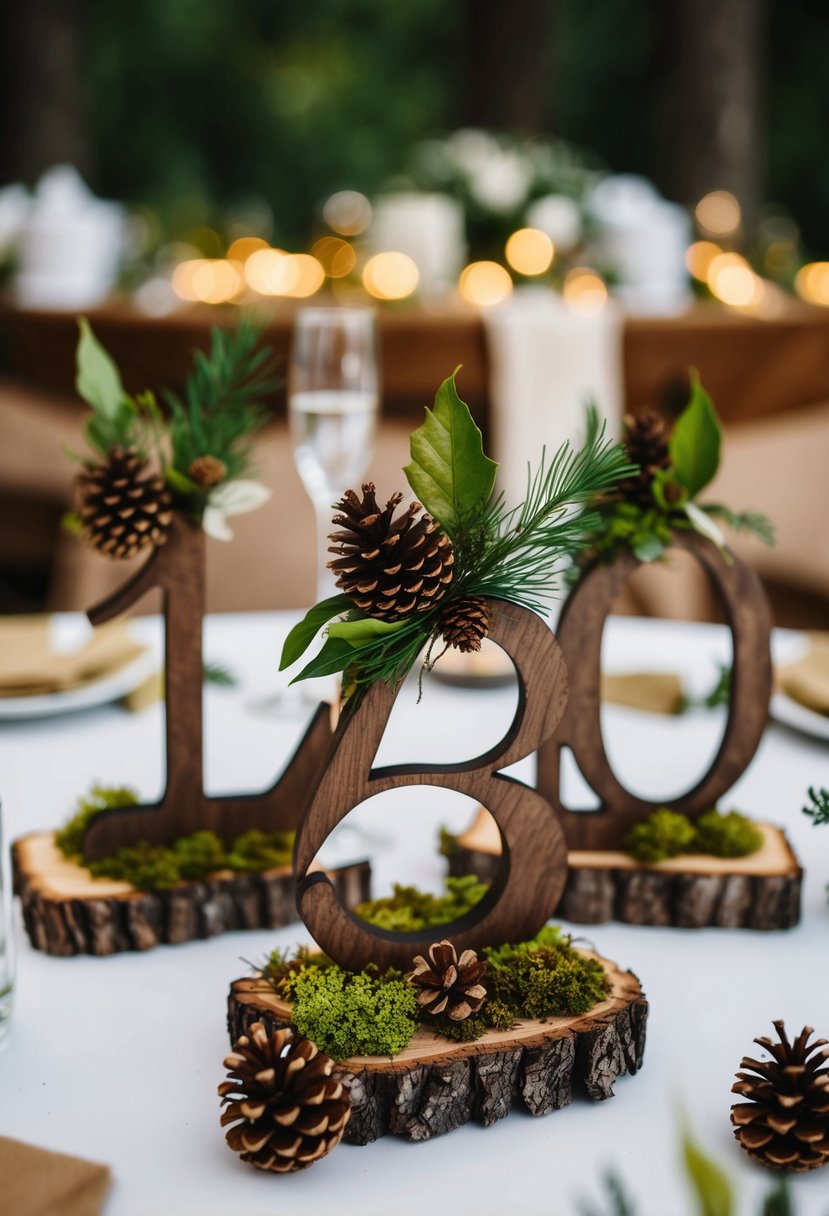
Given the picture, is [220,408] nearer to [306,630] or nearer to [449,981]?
[306,630]

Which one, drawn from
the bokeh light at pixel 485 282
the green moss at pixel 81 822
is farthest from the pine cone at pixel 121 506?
the bokeh light at pixel 485 282

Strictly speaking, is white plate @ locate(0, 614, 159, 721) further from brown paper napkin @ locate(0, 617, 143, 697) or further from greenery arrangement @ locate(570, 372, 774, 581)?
greenery arrangement @ locate(570, 372, 774, 581)

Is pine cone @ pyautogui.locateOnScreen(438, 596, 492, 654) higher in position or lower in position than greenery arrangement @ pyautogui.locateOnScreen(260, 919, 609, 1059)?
higher

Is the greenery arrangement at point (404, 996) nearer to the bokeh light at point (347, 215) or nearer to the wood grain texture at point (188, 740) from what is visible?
the wood grain texture at point (188, 740)

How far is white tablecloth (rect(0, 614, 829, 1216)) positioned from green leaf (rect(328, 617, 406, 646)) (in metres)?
0.21

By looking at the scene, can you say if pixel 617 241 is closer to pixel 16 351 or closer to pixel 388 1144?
pixel 16 351

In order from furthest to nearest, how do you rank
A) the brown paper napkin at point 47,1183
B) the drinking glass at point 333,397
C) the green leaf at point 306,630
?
the drinking glass at point 333,397 < the green leaf at point 306,630 < the brown paper napkin at point 47,1183

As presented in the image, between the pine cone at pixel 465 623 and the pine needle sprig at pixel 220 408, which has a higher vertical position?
the pine needle sprig at pixel 220 408

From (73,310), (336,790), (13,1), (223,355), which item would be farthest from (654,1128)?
(13,1)

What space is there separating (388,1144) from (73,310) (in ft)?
6.83

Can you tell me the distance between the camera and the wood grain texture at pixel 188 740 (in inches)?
30.1

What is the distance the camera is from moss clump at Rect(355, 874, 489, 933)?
25.8 inches

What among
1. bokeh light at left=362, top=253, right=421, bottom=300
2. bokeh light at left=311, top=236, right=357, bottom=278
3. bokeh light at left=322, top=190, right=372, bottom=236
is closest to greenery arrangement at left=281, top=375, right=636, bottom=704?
bokeh light at left=362, top=253, right=421, bottom=300

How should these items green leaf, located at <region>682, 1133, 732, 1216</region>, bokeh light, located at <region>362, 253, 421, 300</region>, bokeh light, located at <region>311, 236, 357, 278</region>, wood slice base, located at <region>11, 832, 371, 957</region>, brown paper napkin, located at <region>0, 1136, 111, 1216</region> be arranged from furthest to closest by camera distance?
bokeh light, located at <region>311, 236, 357, 278</region>
bokeh light, located at <region>362, 253, 421, 300</region>
wood slice base, located at <region>11, 832, 371, 957</region>
brown paper napkin, located at <region>0, 1136, 111, 1216</region>
green leaf, located at <region>682, 1133, 732, 1216</region>
